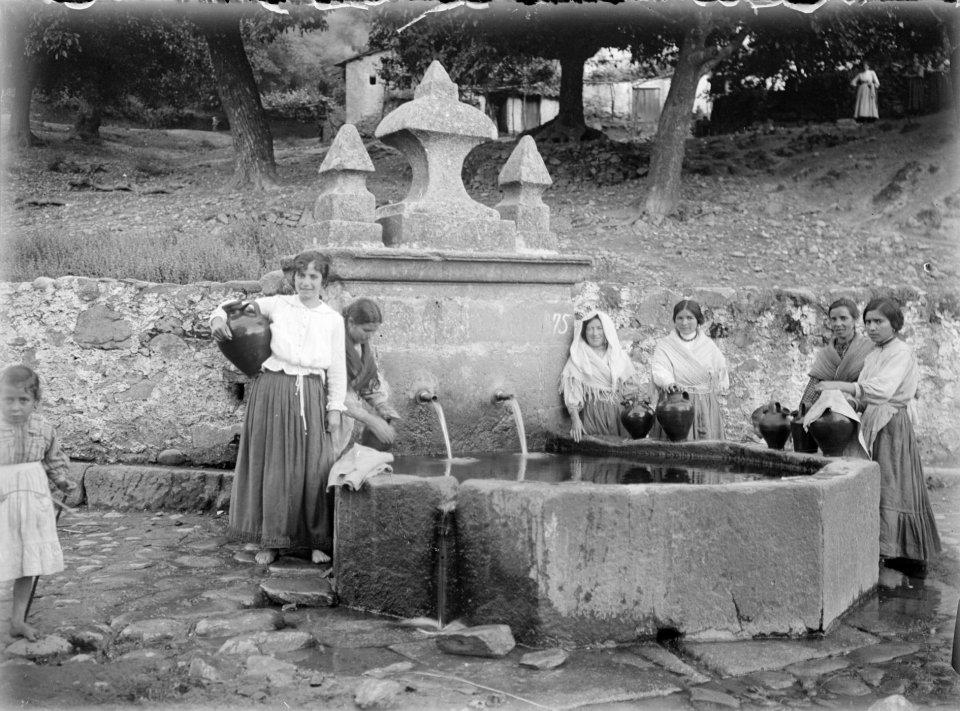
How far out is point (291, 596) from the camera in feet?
14.8

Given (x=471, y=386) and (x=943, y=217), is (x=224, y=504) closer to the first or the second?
(x=471, y=386)

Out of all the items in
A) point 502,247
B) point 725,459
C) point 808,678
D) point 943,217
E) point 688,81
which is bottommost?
point 808,678

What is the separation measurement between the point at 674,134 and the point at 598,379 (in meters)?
9.85

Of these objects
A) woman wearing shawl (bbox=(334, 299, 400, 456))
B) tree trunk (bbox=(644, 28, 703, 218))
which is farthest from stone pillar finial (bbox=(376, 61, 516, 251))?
tree trunk (bbox=(644, 28, 703, 218))

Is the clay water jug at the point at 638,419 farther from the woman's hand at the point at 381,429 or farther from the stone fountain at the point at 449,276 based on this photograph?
the woman's hand at the point at 381,429

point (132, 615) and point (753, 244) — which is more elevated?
point (753, 244)

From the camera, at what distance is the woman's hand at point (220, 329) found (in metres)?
5.03

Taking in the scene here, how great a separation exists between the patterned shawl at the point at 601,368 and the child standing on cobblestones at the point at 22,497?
11.3 feet

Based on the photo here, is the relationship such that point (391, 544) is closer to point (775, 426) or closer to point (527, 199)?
point (775, 426)

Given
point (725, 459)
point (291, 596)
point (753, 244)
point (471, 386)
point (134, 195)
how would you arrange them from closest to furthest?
point (291, 596)
point (725, 459)
point (471, 386)
point (753, 244)
point (134, 195)

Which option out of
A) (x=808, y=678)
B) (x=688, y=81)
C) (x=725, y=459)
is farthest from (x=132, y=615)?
(x=688, y=81)

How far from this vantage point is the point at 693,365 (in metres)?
6.14

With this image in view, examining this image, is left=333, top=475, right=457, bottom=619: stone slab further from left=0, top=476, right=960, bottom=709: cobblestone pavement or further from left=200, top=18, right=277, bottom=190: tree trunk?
left=200, top=18, right=277, bottom=190: tree trunk

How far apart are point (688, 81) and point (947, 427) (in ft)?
27.6
